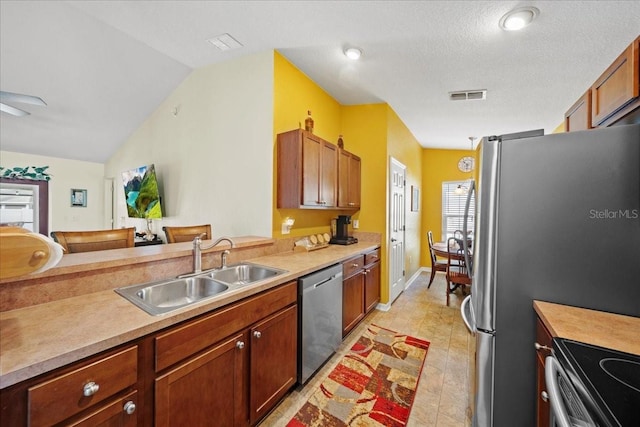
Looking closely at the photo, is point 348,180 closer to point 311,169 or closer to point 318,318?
point 311,169

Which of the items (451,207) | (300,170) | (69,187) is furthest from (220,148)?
(451,207)

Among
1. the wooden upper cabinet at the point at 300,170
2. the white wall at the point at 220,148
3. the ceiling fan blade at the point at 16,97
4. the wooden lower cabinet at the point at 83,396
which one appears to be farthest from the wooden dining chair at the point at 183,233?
the ceiling fan blade at the point at 16,97

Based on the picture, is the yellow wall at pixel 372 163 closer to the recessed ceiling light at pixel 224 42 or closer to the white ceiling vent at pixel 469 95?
the white ceiling vent at pixel 469 95

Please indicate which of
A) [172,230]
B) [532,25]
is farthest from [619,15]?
[172,230]

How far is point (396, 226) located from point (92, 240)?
358 cm

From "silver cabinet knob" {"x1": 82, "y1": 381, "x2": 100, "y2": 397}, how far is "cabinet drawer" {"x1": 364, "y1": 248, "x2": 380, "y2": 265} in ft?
8.43

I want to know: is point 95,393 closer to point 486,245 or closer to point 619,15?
point 486,245

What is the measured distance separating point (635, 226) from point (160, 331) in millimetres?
2201

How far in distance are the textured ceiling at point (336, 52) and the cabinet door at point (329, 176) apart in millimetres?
878

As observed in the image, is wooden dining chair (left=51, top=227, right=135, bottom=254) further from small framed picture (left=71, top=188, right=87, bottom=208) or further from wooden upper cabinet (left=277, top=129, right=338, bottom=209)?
small framed picture (left=71, top=188, right=87, bottom=208)

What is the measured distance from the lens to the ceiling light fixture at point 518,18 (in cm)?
183

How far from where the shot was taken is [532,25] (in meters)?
2.00

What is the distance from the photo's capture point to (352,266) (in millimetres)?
2756

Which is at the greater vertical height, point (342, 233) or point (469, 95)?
point (469, 95)
